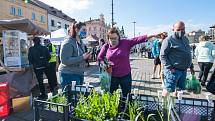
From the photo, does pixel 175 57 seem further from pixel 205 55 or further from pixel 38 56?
pixel 205 55

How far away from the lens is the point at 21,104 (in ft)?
23.2

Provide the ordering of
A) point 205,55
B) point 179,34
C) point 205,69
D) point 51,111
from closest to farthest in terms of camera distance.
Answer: point 51,111, point 179,34, point 205,55, point 205,69

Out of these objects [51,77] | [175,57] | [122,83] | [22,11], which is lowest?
[51,77]

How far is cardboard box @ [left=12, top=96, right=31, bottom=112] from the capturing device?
6637 millimetres

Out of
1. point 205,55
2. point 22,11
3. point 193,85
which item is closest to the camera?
point 193,85

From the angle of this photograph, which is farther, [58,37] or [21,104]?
[58,37]

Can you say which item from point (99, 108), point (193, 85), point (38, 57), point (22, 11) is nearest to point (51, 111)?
point (99, 108)

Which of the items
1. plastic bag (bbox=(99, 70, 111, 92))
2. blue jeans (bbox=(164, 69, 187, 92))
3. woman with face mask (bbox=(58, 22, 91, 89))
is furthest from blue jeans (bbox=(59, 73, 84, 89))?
blue jeans (bbox=(164, 69, 187, 92))

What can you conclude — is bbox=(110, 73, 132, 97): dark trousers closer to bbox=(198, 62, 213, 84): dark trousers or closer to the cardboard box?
the cardboard box

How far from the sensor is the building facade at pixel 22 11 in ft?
117

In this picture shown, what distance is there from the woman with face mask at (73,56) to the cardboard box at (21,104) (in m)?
2.33

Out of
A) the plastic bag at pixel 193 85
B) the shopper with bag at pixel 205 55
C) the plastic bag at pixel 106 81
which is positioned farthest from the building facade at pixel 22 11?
the plastic bag at pixel 106 81

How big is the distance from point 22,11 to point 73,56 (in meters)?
38.4

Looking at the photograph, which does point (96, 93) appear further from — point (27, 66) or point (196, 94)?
point (27, 66)
